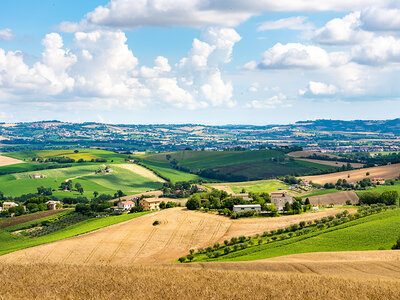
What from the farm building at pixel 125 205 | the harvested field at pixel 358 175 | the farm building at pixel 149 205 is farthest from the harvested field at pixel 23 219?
the harvested field at pixel 358 175

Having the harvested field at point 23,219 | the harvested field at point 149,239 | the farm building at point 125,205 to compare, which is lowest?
the harvested field at point 23,219

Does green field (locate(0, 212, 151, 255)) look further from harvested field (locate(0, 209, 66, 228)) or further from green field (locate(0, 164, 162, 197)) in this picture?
green field (locate(0, 164, 162, 197))

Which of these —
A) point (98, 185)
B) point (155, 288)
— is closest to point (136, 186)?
point (98, 185)

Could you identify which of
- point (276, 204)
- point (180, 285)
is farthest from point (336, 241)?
point (276, 204)

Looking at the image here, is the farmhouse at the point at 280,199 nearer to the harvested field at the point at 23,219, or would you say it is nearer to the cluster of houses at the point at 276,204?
the cluster of houses at the point at 276,204

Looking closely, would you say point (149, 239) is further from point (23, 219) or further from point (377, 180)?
point (377, 180)
